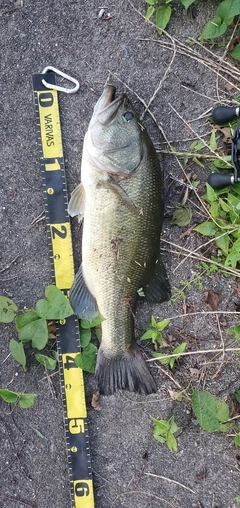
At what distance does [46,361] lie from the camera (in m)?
2.85

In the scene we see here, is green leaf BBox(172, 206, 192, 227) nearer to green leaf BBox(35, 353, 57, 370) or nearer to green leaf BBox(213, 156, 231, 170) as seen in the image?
Answer: green leaf BBox(213, 156, 231, 170)

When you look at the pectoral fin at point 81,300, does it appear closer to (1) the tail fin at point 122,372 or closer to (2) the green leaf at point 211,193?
(1) the tail fin at point 122,372

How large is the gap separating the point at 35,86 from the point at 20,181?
22.9 inches

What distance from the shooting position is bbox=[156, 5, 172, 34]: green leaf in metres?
2.83

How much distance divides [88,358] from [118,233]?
819 millimetres

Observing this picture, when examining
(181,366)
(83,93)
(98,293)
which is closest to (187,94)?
(83,93)

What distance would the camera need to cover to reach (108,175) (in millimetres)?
2504

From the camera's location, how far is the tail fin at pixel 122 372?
8.96ft

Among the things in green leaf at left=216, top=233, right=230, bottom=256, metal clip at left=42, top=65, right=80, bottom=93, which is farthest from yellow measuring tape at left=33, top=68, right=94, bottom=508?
green leaf at left=216, top=233, right=230, bottom=256

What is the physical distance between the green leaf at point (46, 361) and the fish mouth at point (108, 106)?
1416 mm

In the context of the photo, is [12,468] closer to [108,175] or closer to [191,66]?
[108,175]

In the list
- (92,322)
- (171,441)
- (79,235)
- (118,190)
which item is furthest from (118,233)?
(171,441)

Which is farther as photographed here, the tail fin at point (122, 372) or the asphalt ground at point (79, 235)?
the asphalt ground at point (79, 235)

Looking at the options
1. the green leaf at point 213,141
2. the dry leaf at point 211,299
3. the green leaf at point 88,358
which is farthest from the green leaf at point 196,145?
the green leaf at point 88,358
